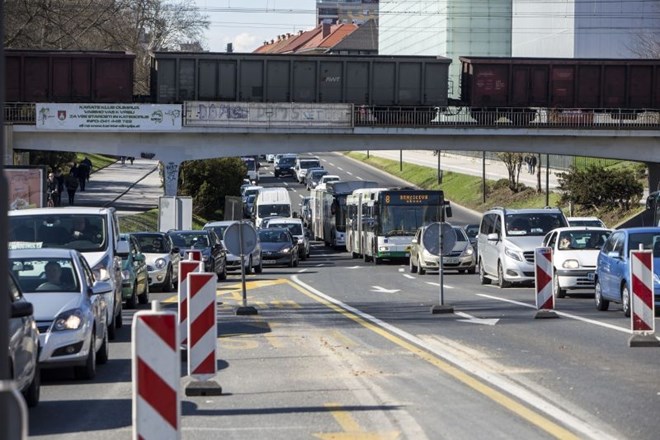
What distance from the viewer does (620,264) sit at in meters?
21.9

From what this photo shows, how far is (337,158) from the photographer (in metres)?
132

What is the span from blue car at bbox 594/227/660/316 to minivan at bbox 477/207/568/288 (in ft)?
24.6

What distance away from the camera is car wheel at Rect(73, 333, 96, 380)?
13.7m

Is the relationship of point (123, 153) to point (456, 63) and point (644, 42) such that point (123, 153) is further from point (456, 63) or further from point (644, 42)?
point (456, 63)


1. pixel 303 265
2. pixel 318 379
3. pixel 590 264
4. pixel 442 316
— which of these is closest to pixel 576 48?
pixel 303 265

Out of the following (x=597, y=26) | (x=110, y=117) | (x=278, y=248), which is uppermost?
(x=597, y=26)

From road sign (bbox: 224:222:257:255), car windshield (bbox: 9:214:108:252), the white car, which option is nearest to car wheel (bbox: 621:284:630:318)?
the white car

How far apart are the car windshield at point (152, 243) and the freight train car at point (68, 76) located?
2669 centimetres

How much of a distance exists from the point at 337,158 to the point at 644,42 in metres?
46.8

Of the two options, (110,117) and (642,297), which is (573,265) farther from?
(110,117)

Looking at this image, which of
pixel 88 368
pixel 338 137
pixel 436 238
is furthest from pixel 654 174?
pixel 88 368

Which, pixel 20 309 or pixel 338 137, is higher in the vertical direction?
pixel 338 137

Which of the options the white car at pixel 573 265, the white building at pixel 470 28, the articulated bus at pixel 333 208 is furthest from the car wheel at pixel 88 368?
the white building at pixel 470 28

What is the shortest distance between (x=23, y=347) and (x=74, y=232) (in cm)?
967
